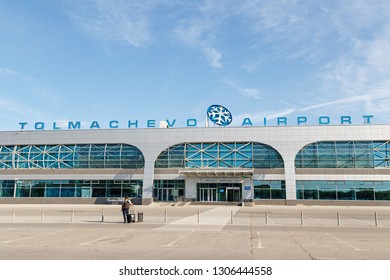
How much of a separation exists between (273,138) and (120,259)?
156ft

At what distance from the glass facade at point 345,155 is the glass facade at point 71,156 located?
28.9 metres

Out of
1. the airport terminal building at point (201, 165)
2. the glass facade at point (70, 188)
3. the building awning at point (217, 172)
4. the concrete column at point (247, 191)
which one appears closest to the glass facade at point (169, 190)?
the airport terminal building at point (201, 165)

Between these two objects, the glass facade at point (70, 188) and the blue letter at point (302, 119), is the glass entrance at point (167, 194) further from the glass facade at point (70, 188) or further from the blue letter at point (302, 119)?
the blue letter at point (302, 119)

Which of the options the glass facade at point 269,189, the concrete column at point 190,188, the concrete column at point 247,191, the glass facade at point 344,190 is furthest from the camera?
the concrete column at point 190,188

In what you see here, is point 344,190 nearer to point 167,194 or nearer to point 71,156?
point 167,194

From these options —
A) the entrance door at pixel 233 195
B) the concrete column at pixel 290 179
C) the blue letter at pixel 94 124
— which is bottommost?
the entrance door at pixel 233 195

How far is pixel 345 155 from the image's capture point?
53.4 metres

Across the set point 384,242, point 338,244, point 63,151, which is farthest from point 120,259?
point 63,151

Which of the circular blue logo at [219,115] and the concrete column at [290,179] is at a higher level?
the circular blue logo at [219,115]

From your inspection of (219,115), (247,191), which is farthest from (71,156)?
(247,191)

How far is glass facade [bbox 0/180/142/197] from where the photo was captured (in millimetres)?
57312

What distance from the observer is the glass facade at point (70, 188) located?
5731 centimetres
